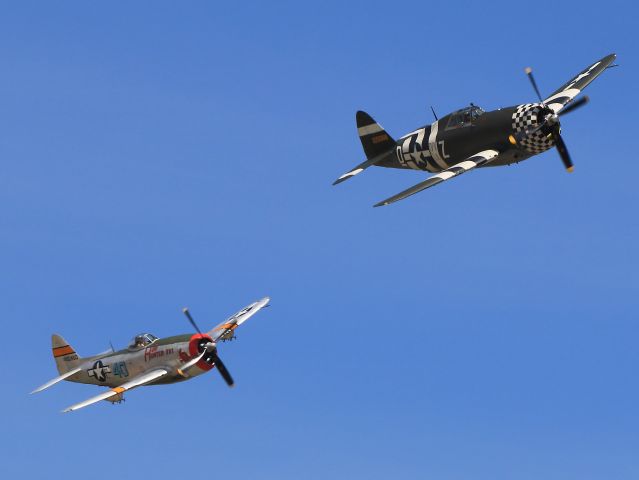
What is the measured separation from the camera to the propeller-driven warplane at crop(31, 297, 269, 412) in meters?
55.6

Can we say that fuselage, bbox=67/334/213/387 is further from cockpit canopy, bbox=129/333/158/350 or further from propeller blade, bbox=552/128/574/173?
propeller blade, bbox=552/128/574/173

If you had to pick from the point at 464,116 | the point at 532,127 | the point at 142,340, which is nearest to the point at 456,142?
the point at 464,116

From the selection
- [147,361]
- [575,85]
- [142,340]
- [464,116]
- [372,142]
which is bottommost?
[147,361]

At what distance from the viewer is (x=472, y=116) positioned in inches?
2345

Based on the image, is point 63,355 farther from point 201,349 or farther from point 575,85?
point 575,85

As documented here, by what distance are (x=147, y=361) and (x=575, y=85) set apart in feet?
81.7

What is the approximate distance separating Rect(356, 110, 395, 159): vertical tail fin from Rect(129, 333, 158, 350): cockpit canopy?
16.1 m

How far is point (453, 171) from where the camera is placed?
189 feet

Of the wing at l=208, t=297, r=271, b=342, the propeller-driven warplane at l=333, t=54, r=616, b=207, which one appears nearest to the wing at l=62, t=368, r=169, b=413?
the wing at l=208, t=297, r=271, b=342

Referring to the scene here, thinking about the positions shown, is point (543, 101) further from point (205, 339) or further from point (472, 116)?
point (205, 339)

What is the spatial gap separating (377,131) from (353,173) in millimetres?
3077

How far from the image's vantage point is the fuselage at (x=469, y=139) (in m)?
57.3

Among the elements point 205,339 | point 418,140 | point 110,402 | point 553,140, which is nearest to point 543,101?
point 553,140

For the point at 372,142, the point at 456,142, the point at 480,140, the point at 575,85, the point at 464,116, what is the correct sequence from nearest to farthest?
1. the point at 480,140
2. the point at 464,116
3. the point at 456,142
4. the point at 575,85
5. the point at 372,142
